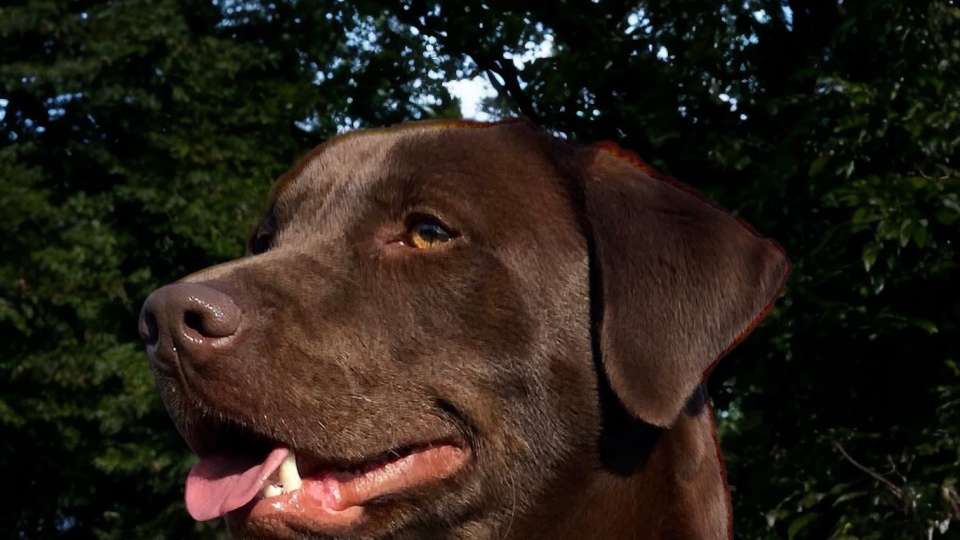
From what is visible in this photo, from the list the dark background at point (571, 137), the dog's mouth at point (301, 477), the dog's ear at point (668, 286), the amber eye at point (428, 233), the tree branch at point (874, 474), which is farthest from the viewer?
the dark background at point (571, 137)

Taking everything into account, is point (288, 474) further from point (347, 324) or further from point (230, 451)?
point (347, 324)

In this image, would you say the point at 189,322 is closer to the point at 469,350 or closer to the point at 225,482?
the point at 225,482

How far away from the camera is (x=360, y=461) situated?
2.56m

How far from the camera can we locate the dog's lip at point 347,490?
93.7 inches

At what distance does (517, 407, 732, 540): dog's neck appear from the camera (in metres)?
2.80

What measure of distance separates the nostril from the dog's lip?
1.18 feet

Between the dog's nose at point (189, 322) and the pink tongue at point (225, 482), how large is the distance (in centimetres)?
26

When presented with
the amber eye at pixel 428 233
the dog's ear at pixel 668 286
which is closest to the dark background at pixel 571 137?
the dog's ear at pixel 668 286

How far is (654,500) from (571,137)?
4.64m

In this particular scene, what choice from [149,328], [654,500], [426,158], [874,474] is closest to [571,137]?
[874,474]

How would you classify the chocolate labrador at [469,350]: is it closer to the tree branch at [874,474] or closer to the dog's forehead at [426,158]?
the dog's forehead at [426,158]

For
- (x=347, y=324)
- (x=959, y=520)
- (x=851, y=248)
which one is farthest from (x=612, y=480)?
(x=851, y=248)

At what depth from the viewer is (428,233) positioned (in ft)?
9.09

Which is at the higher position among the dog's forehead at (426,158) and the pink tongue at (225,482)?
the dog's forehead at (426,158)
